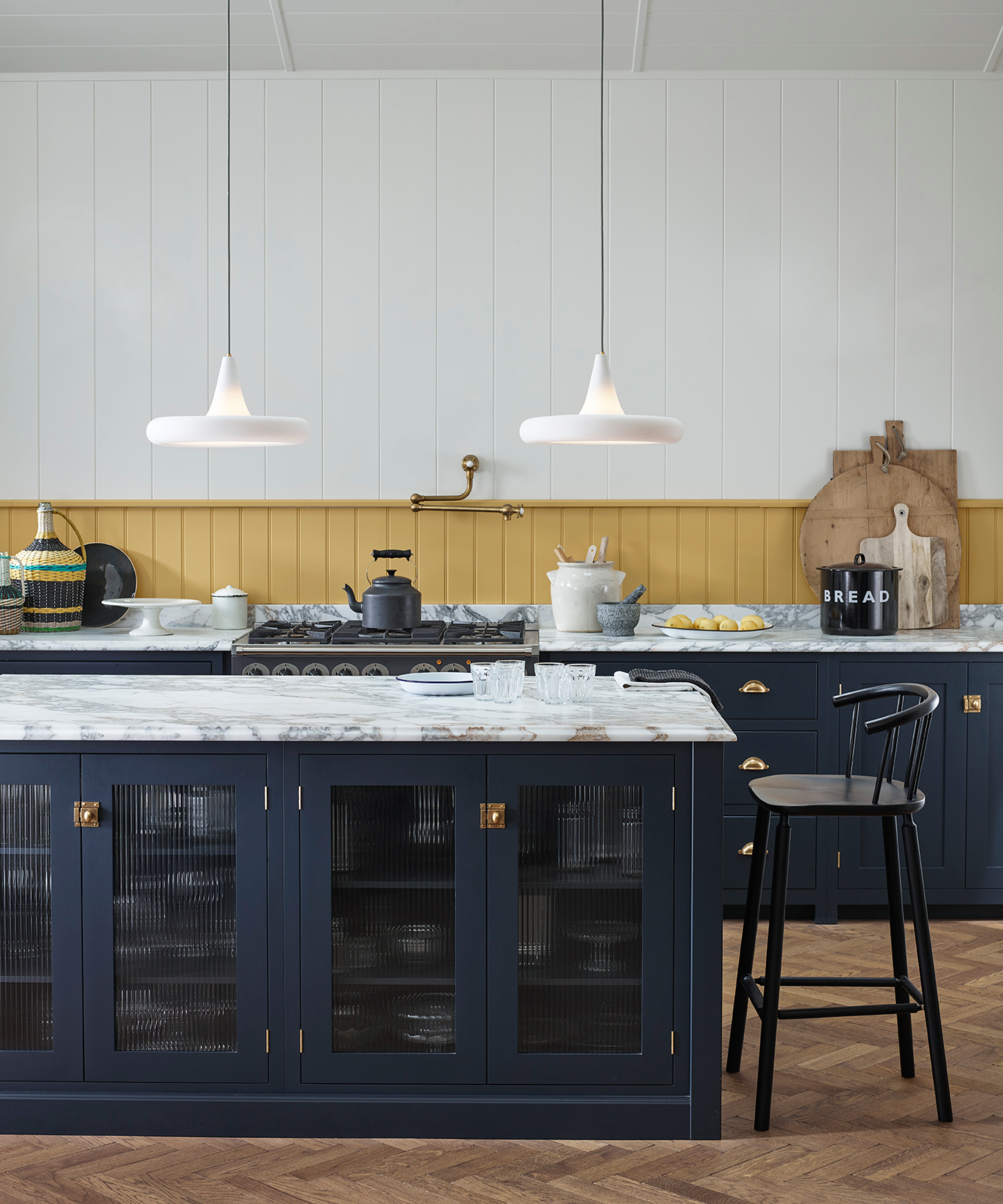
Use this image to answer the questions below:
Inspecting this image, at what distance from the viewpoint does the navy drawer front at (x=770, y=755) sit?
3.67 meters

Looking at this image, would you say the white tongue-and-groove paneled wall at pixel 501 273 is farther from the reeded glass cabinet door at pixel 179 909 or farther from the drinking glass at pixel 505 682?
the reeded glass cabinet door at pixel 179 909

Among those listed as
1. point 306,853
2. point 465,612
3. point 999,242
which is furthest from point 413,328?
point 306,853

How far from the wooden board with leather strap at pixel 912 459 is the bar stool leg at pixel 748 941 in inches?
87.3

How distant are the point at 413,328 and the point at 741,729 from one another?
2.10m

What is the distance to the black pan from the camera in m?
4.44

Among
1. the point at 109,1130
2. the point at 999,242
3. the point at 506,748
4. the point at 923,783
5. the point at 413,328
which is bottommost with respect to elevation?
the point at 109,1130

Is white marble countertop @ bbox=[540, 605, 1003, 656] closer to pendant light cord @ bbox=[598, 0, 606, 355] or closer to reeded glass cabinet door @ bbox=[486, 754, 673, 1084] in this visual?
pendant light cord @ bbox=[598, 0, 606, 355]

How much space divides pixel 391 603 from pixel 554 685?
1.63 meters

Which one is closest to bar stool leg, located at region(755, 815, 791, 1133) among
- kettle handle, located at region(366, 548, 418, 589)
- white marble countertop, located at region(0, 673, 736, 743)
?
white marble countertop, located at region(0, 673, 736, 743)

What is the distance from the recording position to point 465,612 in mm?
4426

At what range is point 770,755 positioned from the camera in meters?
3.68

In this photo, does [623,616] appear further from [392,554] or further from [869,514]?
[869,514]

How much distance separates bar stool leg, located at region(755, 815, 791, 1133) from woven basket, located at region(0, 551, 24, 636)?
3.00 meters

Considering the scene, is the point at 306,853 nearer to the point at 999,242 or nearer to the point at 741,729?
the point at 741,729
